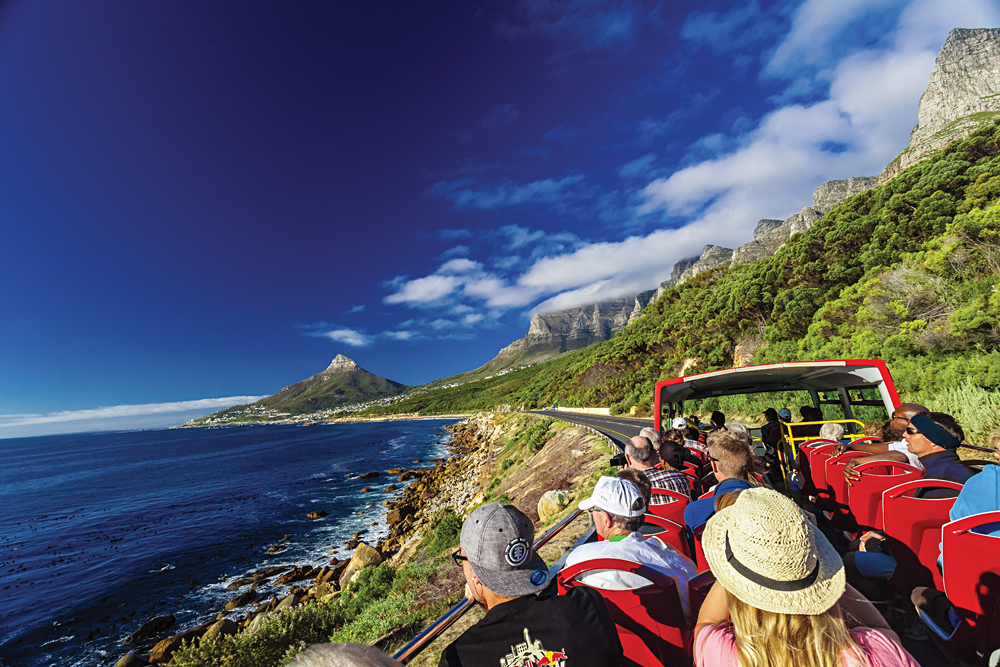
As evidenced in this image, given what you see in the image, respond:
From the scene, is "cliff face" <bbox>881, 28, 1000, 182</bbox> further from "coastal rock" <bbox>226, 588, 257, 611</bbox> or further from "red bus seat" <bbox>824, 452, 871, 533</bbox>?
"coastal rock" <bbox>226, 588, 257, 611</bbox>

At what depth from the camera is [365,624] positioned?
234 inches

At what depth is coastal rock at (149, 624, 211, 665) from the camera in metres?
11.1

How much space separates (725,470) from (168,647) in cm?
1597

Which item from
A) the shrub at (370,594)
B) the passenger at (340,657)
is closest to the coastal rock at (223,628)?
the shrub at (370,594)

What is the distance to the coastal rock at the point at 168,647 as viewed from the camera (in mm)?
11078

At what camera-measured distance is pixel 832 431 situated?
240 inches

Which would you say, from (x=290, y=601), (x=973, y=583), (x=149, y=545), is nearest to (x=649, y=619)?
(x=973, y=583)

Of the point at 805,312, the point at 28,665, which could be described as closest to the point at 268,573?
the point at 28,665

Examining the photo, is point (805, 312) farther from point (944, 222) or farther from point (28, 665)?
point (28, 665)

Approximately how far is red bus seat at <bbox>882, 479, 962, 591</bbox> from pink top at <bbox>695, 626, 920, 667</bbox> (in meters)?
2.97

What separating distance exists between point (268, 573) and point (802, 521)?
21147 millimetres

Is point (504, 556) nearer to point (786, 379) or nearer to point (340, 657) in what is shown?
point (340, 657)

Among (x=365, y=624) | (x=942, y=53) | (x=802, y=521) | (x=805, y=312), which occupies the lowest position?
(x=365, y=624)

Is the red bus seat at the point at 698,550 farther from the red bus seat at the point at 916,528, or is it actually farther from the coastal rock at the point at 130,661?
the coastal rock at the point at 130,661
